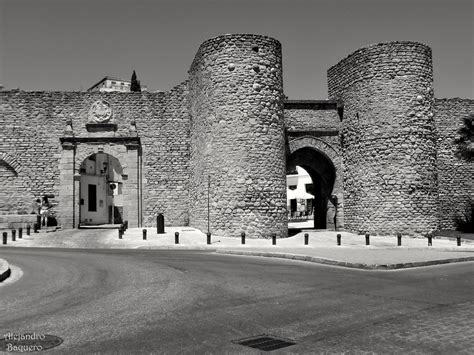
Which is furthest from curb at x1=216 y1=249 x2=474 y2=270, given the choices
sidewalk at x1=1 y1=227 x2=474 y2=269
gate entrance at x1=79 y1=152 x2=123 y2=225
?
gate entrance at x1=79 y1=152 x2=123 y2=225

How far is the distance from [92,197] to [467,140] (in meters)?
32.5

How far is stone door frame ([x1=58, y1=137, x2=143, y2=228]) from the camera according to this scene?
27609 mm

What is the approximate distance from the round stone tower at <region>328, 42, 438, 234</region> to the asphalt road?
1295cm

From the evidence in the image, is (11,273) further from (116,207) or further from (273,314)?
(116,207)

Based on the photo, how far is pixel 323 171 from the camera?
2880 centimetres

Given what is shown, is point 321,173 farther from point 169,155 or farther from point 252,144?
point 169,155

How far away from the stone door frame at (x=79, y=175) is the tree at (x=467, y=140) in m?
16.1

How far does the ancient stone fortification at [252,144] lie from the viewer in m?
23.8

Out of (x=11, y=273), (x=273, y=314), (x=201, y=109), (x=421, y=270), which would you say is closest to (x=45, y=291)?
(x=11, y=273)

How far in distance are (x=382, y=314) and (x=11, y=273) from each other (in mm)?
7958

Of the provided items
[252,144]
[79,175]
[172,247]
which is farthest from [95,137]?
[172,247]

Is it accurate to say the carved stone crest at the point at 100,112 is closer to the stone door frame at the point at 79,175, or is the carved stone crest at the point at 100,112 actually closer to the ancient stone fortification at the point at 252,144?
the ancient stone fortification at the point at 252,144

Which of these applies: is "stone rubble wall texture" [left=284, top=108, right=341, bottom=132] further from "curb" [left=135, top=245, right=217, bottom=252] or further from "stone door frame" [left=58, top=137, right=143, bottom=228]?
"curb" [left=135, top=245, right=217, bottom=252]

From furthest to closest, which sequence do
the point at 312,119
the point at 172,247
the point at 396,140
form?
1. the point at 312,119
2. the point at 396,140
3. the point at 172,247
